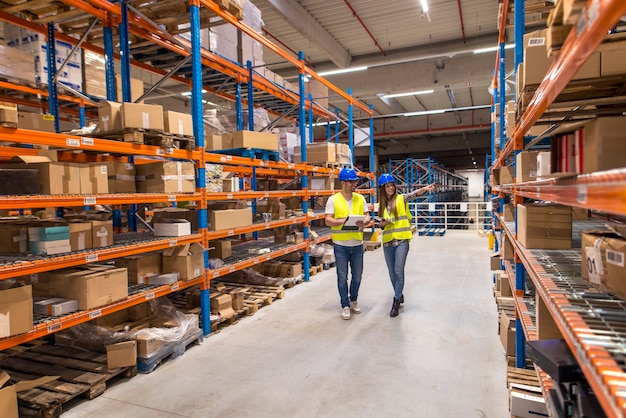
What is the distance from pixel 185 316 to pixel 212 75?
4528 mm

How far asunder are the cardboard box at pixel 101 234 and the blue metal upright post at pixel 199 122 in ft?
3.75

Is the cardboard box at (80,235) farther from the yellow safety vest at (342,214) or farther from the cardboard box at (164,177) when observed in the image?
A: the yellow safety vest at (342,214)

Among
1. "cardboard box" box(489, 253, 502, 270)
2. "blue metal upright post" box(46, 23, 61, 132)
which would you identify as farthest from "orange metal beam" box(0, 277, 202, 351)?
"cardboard box" box(489, 253, 502, 270)

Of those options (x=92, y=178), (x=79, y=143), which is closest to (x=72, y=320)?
(x=92, y=178)

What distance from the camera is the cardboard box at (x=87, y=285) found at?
12.3 feet

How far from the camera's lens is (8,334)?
3.10 m

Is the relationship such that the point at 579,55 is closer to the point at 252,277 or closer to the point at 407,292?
the point at 407,292

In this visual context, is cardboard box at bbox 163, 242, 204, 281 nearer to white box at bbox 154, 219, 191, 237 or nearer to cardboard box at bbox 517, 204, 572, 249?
white box at bbox 154, 219, 191, 237

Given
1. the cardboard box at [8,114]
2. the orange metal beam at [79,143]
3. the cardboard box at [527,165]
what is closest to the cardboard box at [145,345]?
the orange metal beam at [79,143]

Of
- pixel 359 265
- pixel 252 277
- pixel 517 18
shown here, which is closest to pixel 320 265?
pixel 252 277

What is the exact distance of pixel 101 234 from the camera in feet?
13.9

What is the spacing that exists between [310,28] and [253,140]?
508 centimetres

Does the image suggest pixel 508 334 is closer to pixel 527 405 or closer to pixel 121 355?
pixel 527 405

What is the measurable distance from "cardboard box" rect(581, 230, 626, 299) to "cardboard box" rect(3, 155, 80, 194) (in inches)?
159
